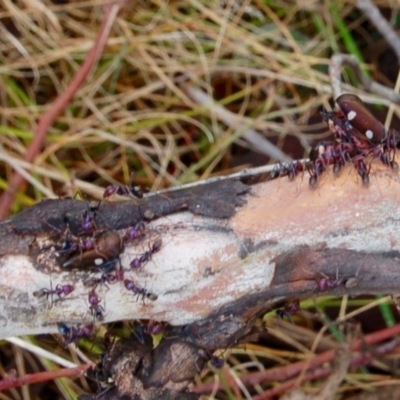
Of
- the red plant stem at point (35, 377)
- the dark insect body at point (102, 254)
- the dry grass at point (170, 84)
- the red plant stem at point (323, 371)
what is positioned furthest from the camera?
the dry grass at point (170, 84)

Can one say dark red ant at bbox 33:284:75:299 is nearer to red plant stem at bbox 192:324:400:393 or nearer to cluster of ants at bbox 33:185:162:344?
cluster of ants at bbox 33:185:162:344

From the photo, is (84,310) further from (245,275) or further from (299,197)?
(299,197)

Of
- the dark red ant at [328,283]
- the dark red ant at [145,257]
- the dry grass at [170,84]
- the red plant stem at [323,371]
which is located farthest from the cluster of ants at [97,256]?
the dry grass at [170,84]

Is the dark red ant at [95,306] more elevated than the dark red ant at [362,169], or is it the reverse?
the dark red ant at [362,169]

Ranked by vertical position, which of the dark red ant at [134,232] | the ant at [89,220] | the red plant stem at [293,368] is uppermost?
the ant at [89,220]

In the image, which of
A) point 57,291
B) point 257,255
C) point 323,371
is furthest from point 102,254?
point 323,371

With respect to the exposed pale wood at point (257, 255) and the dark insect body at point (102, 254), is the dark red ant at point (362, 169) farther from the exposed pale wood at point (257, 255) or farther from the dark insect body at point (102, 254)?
the dark insect body at point (102, 254)

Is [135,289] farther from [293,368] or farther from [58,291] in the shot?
[293,368]
